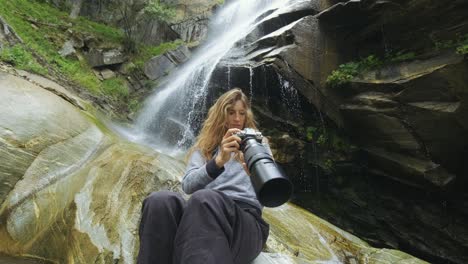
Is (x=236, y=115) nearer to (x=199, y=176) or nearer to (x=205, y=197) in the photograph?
(x=199, y=176)

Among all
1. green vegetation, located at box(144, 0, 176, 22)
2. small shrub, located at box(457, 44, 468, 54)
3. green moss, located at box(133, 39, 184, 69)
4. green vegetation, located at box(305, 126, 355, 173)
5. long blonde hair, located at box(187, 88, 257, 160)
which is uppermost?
green vegetation, located at box(144, 0, 176, 22)

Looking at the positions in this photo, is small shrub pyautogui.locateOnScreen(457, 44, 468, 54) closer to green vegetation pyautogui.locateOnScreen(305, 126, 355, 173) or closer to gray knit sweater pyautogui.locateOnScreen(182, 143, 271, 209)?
green vegetation pyautogui.locateOnScreen(305, 126, 355, 173)

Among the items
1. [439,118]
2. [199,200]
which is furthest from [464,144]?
[199,200]

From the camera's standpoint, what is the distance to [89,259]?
3.36 metres

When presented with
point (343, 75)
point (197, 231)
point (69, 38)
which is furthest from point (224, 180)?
point (69, 38)

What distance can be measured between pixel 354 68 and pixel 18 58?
8.32 m

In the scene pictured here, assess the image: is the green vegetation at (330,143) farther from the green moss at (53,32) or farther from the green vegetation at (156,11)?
the green vegetation at (156,11)

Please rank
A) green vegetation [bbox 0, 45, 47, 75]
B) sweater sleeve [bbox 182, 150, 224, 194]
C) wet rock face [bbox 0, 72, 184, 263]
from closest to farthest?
sweater sleeve [bbox 182, 150, 224, 194] → wet rock face [bbox 0, 72, 184, 263] → green vegetation [bbox 0, 45, 47, 75]

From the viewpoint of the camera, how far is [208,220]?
2.20 m

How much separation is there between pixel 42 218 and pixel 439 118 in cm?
762

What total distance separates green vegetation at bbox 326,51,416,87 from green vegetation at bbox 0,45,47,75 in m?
7.45

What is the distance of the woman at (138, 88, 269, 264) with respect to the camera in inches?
83.0

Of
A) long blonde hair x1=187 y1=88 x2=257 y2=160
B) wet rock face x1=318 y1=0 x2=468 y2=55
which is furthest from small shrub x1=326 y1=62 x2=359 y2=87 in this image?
long blonde hair x1=187 y1=88 x2=257 y2=160

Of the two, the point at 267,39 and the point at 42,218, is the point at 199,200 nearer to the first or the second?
the point at 42,218
